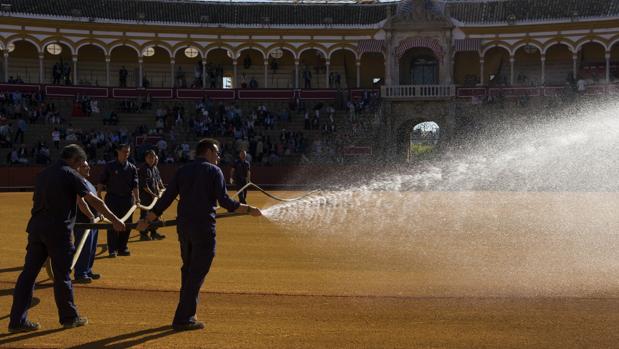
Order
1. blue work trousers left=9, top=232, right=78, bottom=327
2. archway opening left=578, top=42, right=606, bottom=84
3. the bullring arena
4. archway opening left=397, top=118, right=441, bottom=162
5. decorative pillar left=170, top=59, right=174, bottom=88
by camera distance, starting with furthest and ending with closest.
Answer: decorative pillar left=170, top=59, right=174, bottom=88 → archway opening left=578, top=42, right=606, bottom=84 → archway opening left=397, top=118, right=441, bottom=162 → the bullring arena → blue work trousers left=9, top=232, right=78, bottom=327

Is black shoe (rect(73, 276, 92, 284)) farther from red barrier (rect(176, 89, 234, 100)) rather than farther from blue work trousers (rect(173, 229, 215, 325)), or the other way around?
red barrier (rect(176, 89, 234, 100))

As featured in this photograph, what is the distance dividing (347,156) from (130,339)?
30550mm

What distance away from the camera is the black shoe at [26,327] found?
7.42 metres

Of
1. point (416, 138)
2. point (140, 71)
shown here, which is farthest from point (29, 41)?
point (416, 138)

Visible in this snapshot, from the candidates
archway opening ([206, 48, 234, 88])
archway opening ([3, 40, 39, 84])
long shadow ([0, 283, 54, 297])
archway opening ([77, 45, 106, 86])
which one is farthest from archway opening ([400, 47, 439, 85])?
long shadow ([0, 283, 54, 297])

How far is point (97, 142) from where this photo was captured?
36656 millimetres

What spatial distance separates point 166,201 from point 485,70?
137 ft

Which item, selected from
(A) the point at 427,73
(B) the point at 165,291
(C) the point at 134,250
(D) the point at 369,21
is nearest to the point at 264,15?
(D) the point at 369,21

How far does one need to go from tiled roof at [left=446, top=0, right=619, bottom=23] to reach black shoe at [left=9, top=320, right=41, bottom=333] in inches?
1628

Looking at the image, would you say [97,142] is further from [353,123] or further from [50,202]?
[50,202]

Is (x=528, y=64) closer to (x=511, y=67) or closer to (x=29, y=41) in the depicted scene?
(x=511, y=67)

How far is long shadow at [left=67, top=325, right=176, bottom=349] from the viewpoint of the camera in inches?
277

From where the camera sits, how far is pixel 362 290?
971cm

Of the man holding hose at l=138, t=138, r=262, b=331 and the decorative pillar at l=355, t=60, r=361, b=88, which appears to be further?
the decorative pillar at l=355, t=60, r=361, b=88
